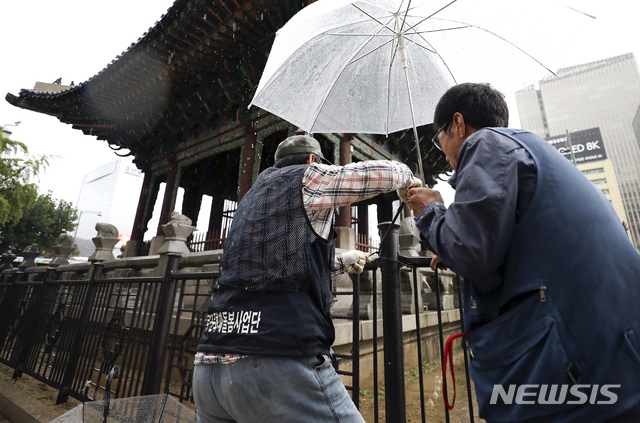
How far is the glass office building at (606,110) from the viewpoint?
62375 millimetres

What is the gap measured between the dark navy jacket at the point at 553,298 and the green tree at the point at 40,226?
30508 millimetres

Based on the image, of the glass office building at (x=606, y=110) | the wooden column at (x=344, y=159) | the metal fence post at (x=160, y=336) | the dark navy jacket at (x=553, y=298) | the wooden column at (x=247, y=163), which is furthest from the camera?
the glass office building at (x=606, y=110)

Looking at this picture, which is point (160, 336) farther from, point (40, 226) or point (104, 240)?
point (40, 226)

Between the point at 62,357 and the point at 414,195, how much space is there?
473cm

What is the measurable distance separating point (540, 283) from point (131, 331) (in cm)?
358

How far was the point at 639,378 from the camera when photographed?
688 millimetres

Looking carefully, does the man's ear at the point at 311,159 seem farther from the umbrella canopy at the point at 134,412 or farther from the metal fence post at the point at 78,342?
the metal fence post at the point at 78,342

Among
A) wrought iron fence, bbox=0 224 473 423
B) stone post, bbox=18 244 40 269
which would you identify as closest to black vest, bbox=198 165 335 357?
wrought iron fence, bbox=0 224 473 423

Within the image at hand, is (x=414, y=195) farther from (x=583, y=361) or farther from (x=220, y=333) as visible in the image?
(x=220, y=333)

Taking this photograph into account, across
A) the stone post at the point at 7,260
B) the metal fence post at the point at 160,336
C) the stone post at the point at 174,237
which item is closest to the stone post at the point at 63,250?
the stone post at the point at 7,260

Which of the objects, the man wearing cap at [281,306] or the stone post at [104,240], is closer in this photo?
the man wearing cap at [281,306]

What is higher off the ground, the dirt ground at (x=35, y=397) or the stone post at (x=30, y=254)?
the stone post at (x=30, y=254)

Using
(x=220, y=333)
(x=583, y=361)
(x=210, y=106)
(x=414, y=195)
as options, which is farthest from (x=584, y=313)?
(x=210, y=106)

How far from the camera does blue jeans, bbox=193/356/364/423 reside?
110cm
